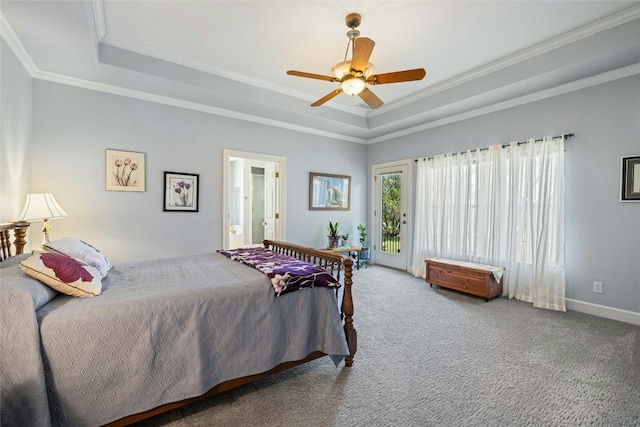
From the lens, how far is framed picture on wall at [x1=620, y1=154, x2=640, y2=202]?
9.86ft

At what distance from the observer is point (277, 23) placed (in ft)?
9.11

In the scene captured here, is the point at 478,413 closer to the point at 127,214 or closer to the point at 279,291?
the point at 279,291

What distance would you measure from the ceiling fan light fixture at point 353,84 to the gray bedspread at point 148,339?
1738 mm

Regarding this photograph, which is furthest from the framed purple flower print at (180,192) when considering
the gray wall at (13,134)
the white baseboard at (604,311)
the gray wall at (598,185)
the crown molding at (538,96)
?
the white baseboard at (604,311)

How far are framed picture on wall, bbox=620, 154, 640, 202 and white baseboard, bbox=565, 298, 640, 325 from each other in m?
1.18

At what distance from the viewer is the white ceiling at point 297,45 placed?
2541mm

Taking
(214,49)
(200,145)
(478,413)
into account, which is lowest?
(478,413)

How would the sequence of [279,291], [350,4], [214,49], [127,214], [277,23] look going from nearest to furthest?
[279,291] < [350,4] < [277,23] < [214,49] < [127,214]

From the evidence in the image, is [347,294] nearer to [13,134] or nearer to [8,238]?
[8,238]

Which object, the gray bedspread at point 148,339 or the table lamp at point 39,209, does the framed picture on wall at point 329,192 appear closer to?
the gray bedspread at point 148,339

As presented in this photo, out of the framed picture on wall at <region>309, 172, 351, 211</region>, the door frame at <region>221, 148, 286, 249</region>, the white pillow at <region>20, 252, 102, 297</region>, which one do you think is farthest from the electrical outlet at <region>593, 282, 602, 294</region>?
the white pillow at <region>20, 252, 102, 297</region>

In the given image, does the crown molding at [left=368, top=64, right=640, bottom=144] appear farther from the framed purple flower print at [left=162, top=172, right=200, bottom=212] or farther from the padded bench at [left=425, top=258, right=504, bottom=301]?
the framed purple flower print at [left=162, top=172, right=200, bottom=212]

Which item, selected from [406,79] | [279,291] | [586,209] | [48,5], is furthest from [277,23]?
[586,209]

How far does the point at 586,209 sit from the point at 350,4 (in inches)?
134
